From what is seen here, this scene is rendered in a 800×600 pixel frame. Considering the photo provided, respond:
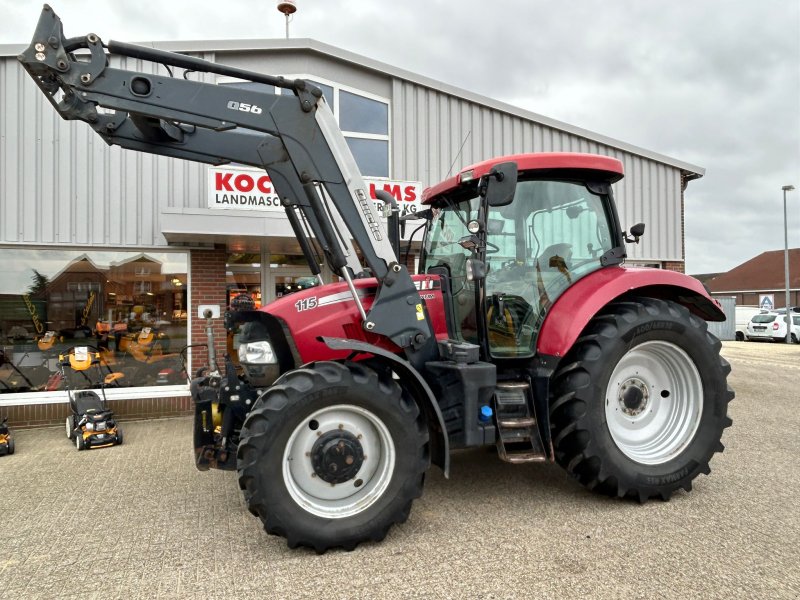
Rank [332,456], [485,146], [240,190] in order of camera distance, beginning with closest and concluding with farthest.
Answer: [332,456], [240,190], [485,146]

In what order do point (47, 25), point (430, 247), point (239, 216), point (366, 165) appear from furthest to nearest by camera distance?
point (366, 165), point (239, 216), point (430, 247), point (47, 25)

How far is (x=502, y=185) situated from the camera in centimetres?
333

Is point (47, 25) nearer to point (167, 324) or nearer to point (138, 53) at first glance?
point (138, 53)

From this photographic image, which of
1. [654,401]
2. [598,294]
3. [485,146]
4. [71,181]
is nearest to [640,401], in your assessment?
[654,401]

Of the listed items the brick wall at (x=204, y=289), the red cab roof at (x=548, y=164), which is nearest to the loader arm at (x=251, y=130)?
the red cab roof at (x=548, y=164)

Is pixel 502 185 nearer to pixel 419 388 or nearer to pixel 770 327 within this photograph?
pixel 419 388

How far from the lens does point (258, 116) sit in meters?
3.14

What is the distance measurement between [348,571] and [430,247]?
2.57 metres

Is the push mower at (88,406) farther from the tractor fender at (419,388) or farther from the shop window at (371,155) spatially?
the shop window at (371,155)

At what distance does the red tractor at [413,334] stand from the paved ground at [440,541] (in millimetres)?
258

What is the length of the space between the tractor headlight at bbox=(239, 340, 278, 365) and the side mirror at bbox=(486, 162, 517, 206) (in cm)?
173

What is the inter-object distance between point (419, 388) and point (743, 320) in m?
28.1

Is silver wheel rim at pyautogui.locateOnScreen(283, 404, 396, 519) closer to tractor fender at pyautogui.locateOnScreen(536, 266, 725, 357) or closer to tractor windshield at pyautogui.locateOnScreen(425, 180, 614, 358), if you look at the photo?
tractor windshield at pyautogui.locateOnScreen(425, 180, 614, 358)

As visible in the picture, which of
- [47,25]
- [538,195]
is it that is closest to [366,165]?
[538,195]
